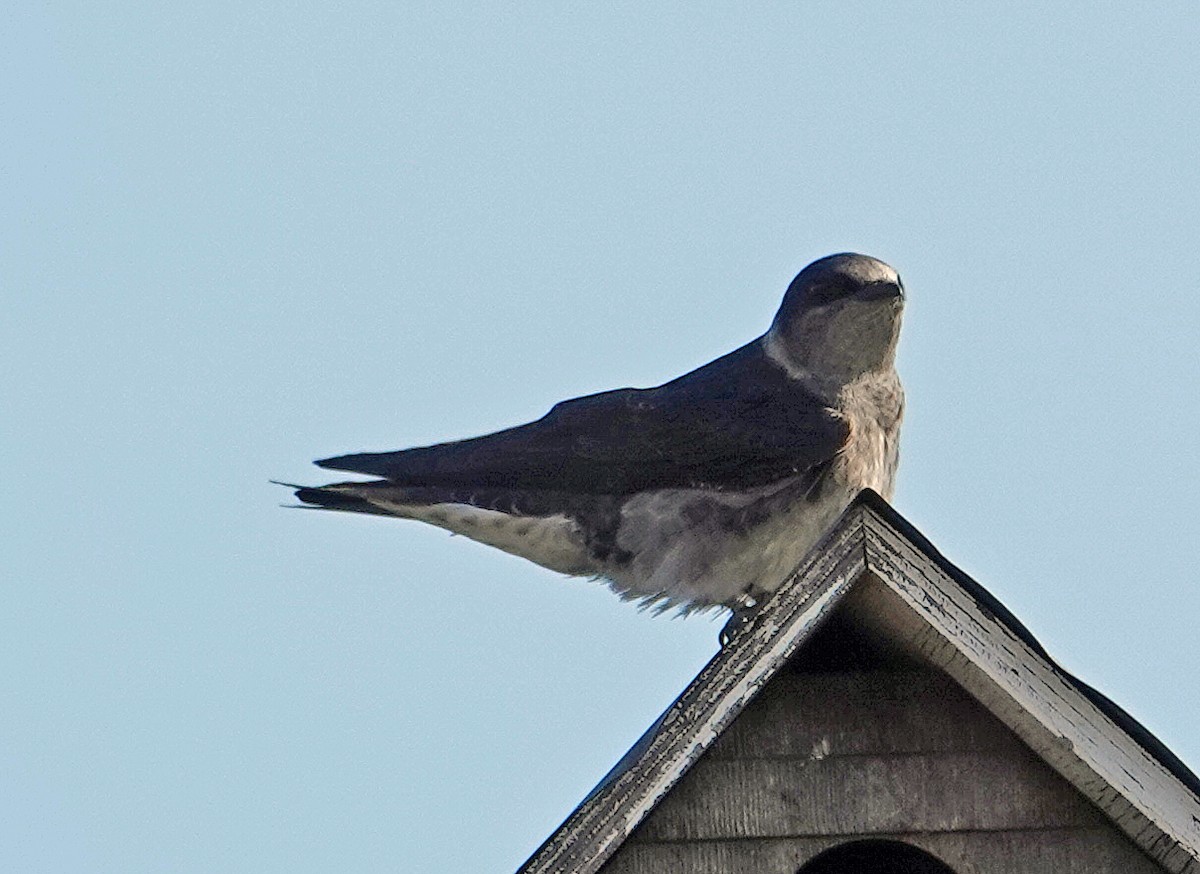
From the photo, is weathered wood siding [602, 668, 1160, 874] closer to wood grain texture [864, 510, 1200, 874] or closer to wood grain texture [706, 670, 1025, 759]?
wood grain texture [706, 670, 1025, 759]

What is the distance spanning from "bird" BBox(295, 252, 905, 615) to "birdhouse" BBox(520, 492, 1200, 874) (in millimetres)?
2148

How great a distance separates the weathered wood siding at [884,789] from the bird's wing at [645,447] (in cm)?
241

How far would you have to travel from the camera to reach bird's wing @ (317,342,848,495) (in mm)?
6672

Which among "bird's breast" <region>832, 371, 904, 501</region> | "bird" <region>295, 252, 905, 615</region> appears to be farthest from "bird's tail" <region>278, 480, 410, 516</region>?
"bird's breast" <region>832, 371, 904, 501</region>

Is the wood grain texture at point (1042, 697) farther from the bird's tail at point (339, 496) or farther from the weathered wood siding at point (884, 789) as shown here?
the bird's tail at point (339, 496)

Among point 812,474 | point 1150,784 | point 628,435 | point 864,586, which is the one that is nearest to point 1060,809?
point 1150,784

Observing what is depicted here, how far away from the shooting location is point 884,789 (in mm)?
4145

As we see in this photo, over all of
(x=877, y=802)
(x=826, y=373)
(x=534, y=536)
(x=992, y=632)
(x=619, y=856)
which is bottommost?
(x=619, y=856)

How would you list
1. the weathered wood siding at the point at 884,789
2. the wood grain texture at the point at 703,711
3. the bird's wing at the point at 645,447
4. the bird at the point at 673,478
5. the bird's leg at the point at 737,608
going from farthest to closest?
the bird's wing at the point at 645,447
the bird at the point at 673,478
the bird's leg at the point at 737,608
the weathered wood siding at the point at 884,789
the wood grain texture at the point at 703,711

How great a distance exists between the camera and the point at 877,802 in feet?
13.6

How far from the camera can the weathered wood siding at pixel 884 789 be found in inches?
161

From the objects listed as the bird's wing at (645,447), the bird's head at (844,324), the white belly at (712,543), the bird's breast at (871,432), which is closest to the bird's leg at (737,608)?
the white belly at (712,543)

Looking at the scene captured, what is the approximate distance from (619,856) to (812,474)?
275 cm

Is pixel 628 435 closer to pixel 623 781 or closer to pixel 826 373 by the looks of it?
pixel 826 373
